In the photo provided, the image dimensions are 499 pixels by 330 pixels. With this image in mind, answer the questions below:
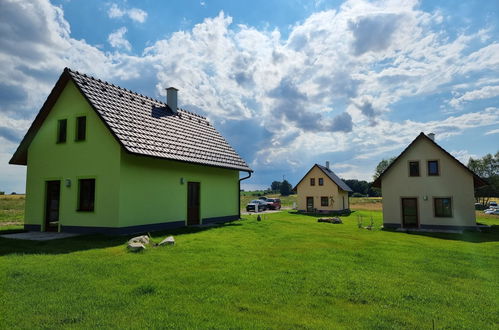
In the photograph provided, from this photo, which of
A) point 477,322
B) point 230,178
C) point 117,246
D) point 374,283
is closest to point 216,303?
point 374,283

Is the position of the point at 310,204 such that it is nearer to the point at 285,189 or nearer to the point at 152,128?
the point at 152,128

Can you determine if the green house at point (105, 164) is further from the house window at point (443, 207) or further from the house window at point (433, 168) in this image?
the house window at point (443, 207)

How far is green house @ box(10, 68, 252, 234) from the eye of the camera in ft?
42.1

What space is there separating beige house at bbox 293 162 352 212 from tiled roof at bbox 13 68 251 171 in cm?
2271

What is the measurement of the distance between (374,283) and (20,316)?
606 centimetres

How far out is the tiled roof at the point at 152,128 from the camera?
13.2 meters

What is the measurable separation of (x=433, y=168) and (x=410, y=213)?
130 inches

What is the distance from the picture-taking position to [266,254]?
31.1 ft

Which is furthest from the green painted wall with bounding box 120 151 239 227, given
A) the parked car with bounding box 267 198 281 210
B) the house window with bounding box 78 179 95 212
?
the parked car with bounding box 267 198 281 210

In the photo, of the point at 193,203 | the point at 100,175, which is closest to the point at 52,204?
the point at 100,175

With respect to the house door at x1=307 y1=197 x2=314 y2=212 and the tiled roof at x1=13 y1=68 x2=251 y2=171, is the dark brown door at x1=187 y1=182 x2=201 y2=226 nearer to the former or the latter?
the tiled roof at x1=13 y1=68 x2=251 y2=171

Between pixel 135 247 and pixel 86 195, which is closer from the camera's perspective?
pixel 135 247

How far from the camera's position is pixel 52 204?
14.3 m

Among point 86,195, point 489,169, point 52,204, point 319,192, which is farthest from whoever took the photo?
point 489,169
